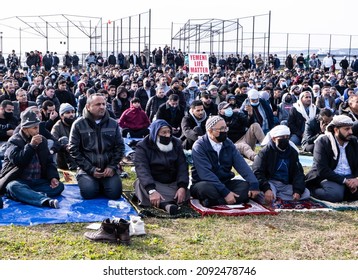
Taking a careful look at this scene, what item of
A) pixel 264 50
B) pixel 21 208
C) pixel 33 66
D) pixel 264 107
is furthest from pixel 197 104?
pixel 264 50

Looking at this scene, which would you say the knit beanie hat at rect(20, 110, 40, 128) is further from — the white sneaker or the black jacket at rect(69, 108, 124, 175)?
the white sneaker

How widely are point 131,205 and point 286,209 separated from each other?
2134 mm

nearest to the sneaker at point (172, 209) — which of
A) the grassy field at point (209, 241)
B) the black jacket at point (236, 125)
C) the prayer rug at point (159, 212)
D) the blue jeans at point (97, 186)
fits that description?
the prayer rug at point (159, 212)

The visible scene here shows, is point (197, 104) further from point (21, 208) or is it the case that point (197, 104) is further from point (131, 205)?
point (21, 208)

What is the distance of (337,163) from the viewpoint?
809 centimetres

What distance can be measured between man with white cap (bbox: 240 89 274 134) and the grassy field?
225 inches

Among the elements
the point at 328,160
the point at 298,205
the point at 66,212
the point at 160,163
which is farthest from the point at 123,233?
the point at 328,160

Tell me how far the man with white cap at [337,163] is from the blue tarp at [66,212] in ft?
9.38

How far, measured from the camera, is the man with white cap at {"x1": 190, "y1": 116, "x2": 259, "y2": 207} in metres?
7.38

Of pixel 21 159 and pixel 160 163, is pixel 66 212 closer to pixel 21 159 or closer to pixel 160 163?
pixel 21 159

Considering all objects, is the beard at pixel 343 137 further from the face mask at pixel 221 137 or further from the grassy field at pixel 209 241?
the face mask at pixel 221 137

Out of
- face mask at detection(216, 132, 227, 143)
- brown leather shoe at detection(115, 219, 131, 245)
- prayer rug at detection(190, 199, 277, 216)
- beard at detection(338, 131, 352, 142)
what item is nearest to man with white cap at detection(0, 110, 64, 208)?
brown leather shoe at detection(115, 219, 131, 245)

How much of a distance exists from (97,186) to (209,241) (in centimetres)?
252
